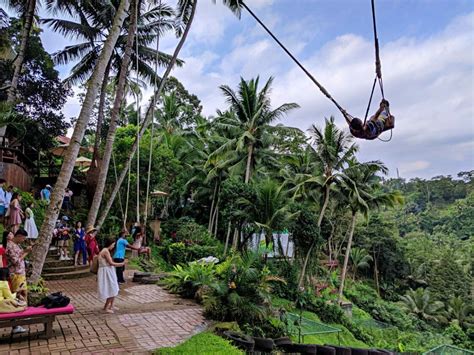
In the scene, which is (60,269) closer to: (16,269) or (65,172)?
(65,172)

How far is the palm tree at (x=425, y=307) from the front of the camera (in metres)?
25.7

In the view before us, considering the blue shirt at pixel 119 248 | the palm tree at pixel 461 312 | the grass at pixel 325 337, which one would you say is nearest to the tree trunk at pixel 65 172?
the blue shirt at pixel 119 248

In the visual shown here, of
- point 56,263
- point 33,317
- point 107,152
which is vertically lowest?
point 33,317

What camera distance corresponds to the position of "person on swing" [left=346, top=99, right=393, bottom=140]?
4.95m

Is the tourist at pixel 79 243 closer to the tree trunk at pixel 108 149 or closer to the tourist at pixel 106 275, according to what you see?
the tree trunk at pixel 108 149

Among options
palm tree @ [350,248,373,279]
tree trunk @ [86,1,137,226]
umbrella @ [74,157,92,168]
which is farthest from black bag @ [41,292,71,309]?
palm tree @ [350,248,373,279]

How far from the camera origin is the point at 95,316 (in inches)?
251

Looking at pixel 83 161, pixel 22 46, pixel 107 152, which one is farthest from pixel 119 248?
pixel 83 161

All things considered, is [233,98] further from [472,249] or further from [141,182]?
[472,249]

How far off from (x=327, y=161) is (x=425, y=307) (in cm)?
1594

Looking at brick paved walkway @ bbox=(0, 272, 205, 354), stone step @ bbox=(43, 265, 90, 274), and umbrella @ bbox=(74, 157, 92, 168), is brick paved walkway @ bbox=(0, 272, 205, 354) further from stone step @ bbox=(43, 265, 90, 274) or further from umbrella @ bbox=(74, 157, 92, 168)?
umbrella @ bbox=(74, 157, 92, 168)

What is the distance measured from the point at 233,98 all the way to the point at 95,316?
53.0 ft

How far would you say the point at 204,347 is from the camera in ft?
17.0

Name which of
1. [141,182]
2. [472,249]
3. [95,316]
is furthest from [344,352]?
[472,249]
